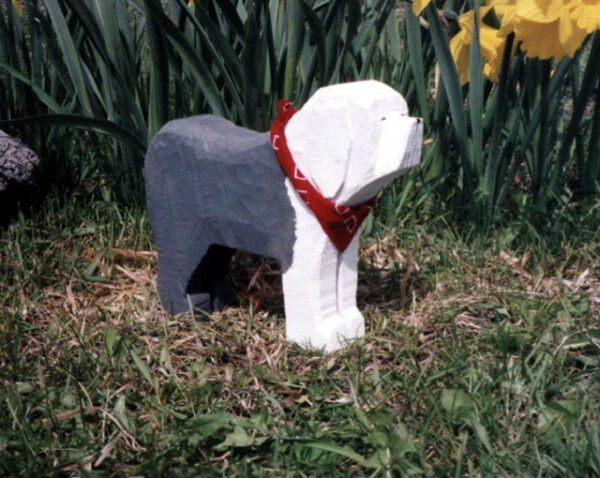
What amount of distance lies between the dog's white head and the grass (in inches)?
15.6

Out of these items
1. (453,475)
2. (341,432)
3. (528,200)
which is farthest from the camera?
(528,200)

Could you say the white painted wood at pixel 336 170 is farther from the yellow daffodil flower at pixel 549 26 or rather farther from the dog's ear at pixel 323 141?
the yellow daffodil flower at pixel 549 26

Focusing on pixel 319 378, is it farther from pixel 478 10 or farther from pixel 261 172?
pixel 478 10

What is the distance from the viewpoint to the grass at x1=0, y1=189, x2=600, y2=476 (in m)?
1.24

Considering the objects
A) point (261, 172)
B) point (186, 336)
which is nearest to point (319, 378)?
point (186, 336)

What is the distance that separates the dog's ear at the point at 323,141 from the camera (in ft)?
4.39

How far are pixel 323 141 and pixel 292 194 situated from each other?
0.15 meters

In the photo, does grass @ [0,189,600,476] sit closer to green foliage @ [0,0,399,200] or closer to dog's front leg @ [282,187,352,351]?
dog's front leg @ [282,187,352,351]

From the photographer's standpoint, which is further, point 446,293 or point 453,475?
point 446,293

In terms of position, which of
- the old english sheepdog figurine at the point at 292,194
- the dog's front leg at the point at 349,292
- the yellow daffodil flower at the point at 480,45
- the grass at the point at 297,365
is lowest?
the grass at the point at 297,365

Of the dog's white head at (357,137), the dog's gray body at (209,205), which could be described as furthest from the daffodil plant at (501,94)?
the dog's gray body at (209,205)

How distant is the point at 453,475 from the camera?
1.19 meters

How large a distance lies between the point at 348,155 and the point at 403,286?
23.2 inches

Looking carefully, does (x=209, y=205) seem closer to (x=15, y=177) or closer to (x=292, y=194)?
(x=292, y=194)
